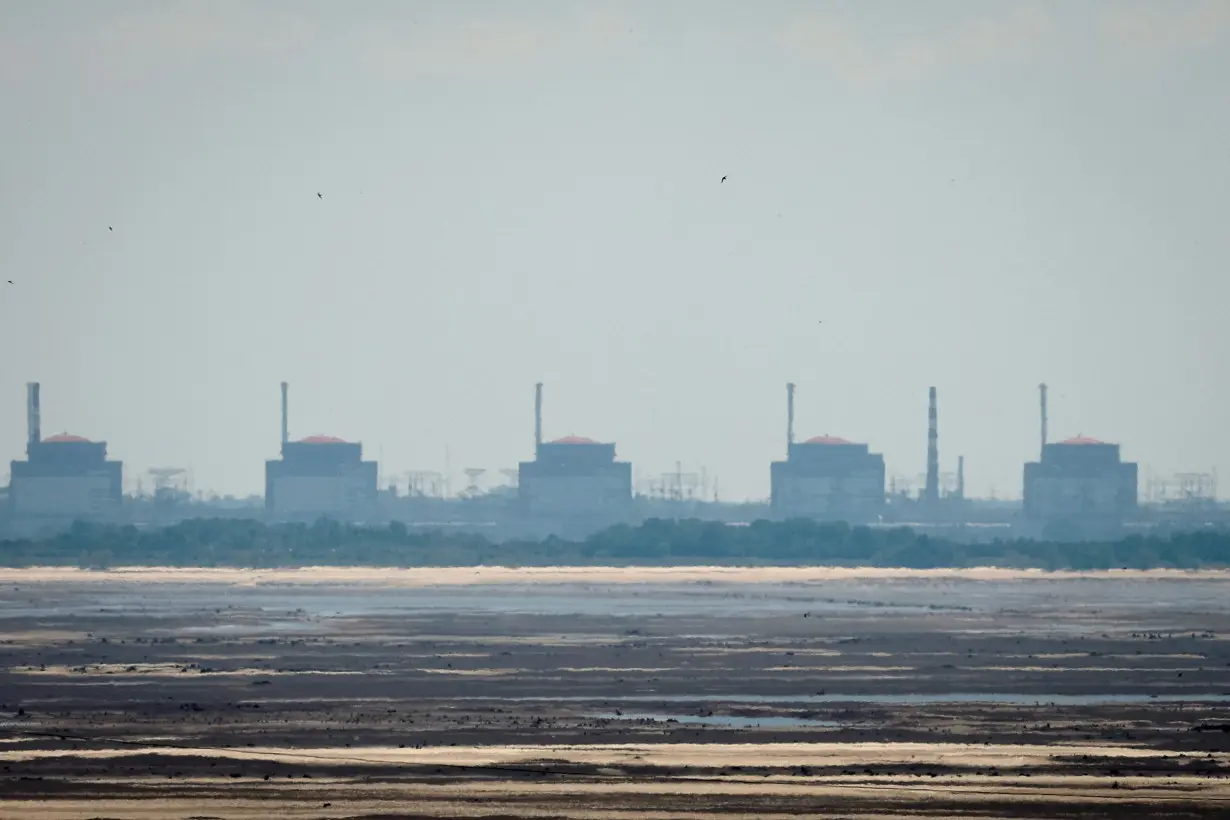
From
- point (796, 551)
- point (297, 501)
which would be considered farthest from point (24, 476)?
point (796, 551)

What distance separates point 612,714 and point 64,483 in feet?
537

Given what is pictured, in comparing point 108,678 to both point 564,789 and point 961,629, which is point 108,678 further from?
point 961,629

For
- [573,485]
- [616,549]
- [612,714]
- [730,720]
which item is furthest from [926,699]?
[573,485]

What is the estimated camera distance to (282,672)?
155 feet

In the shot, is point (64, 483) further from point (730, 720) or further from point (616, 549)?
point (730, 720)

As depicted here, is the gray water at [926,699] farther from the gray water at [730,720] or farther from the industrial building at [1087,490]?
the industrial building at [1087,490]

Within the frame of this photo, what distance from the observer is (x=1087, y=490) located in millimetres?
197500

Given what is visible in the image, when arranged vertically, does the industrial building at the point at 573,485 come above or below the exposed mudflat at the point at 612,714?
above

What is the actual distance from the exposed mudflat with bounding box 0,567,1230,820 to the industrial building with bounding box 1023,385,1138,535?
120 m

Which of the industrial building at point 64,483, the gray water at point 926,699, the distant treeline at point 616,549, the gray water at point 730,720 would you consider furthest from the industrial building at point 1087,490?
the gray water at point 730,720

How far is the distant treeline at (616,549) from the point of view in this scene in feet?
482

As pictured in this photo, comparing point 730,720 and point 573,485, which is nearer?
point 730,720

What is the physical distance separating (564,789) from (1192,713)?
45.8ft

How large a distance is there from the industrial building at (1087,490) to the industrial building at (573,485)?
36808 mm
